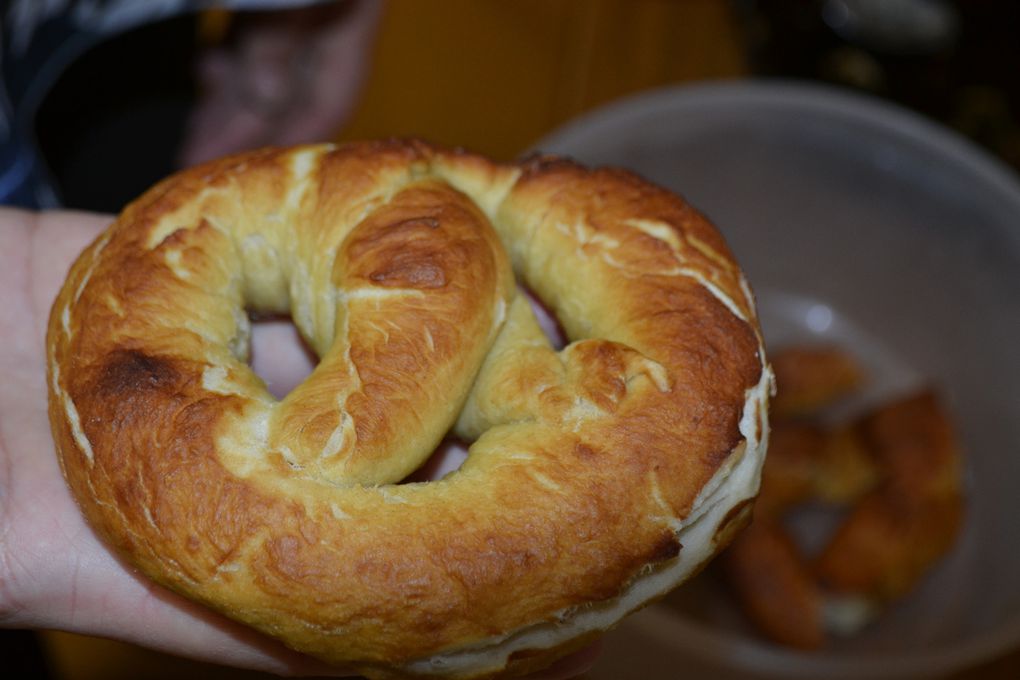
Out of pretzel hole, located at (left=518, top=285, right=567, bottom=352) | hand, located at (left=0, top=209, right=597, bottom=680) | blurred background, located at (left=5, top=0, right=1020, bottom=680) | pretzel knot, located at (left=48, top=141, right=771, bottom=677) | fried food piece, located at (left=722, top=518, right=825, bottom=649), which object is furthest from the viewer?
blurred background, located at (left=5, top=0, right=1020, bottom=680)

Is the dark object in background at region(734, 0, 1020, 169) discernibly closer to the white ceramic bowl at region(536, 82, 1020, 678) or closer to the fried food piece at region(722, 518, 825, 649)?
the white ceramic bowl at region(536, 82, 1020, 678)

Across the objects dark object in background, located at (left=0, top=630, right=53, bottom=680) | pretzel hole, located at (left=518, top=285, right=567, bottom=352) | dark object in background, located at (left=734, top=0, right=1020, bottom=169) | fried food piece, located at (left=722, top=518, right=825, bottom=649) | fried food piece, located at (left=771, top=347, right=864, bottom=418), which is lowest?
dark object in background, located at (left=0, top=630, right=53, bottom=680)

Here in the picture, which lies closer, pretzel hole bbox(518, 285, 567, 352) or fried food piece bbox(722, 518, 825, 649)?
pretzel hole bbox(518, 285, 567, 352)

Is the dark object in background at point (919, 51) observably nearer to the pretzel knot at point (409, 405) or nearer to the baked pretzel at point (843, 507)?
the baked pretzel at point (843, 507)

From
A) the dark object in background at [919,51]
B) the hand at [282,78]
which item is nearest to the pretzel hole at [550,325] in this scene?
the hand at [282,78]

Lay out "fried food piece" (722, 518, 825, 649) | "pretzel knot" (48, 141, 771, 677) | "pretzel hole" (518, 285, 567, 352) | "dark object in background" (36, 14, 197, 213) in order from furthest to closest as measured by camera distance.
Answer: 1. "dark object in background" (36, 14, 197, 213)
2. "fried food piece" (722, 518, 825, 649)
3. "pretzel hole" (518, 285, 567, 352)
4. "pretzel knot" (48, 141, 771, 677)

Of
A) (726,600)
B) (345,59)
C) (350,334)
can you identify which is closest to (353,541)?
(350,334)

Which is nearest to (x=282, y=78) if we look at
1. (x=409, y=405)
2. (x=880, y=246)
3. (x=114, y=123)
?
(x=114, y=123)

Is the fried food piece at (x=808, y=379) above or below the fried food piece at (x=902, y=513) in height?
above

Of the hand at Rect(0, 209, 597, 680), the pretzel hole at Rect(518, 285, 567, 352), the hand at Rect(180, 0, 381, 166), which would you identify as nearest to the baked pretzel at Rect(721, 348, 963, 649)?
the pretzel hole at Rect(518, 285, 567, 352)
